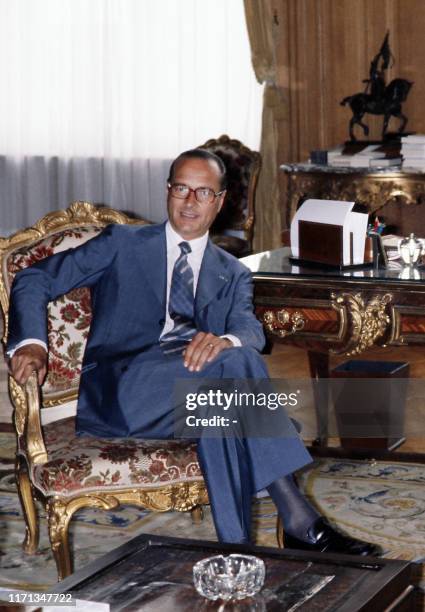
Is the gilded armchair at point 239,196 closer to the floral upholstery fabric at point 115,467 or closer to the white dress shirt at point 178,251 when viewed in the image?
the white dress shirt at point 178,251

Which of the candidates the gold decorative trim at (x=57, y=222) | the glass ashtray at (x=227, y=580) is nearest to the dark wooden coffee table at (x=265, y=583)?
the glass ashtray at (x=227, y=580)

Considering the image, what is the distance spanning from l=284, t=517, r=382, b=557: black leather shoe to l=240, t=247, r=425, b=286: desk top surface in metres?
0.91

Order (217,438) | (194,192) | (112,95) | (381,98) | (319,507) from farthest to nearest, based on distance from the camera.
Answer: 1. (112,95)
2. (381,98)
3. (319,507)
4. (194,192)
5. (217,438)

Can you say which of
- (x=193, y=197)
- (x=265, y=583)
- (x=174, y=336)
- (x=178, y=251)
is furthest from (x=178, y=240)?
(x=265, y=583)

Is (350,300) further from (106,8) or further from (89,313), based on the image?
(106,8)

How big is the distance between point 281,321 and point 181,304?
48 centimetres

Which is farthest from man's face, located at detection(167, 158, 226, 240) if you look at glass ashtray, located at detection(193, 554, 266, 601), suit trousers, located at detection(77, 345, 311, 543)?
glass ashtray, located at detection(193, 554, 266, 601)

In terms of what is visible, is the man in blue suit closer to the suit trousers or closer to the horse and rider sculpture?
the suit trousers

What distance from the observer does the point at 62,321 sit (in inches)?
144

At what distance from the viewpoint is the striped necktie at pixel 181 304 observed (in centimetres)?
355

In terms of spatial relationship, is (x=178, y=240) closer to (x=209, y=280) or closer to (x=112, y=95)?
(x=209, y=280)

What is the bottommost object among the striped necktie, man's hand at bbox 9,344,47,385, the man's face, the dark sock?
the dark sock

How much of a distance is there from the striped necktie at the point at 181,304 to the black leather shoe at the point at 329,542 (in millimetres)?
723

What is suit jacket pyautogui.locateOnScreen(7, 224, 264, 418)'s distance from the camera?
136 inches
